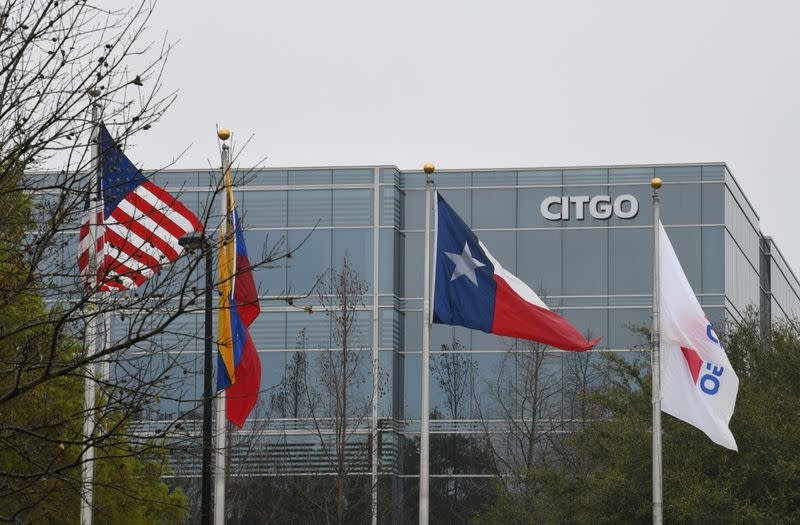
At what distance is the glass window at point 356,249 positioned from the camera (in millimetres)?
56375

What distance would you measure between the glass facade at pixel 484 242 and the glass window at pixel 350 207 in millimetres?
34

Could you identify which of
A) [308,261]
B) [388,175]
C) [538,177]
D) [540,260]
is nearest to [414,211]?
[388,175]

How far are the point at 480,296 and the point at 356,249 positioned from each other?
31397 mm

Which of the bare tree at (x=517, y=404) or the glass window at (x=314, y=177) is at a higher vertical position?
the glass window at (x=314, y=177)

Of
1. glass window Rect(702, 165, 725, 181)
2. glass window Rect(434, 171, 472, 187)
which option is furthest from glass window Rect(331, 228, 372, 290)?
glass window Rect(702, 165, 725, 181)

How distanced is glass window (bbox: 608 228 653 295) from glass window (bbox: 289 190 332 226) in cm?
977

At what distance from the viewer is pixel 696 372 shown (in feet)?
87.5

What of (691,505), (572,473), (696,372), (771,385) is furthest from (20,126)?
(572,473)

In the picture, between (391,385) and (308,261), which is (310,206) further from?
(391,385)

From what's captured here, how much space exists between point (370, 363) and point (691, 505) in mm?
24630

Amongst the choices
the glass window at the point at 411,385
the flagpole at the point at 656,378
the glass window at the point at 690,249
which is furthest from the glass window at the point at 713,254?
the flagpole at the point at 656,378

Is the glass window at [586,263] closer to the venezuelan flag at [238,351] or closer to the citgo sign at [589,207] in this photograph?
the citgo sign at [589,207]

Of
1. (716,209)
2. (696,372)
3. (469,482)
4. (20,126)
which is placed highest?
(716,209)

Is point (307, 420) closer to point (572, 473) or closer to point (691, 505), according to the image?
point (572, 473)
